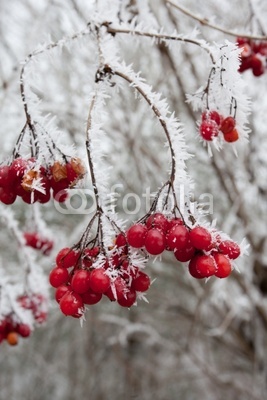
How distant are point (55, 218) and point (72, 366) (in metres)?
3.01

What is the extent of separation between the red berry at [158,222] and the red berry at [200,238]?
67 mm

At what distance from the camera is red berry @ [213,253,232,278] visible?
968 millimetres

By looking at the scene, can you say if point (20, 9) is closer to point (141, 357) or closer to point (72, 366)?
point (72, 366)

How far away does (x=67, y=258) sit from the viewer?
1.08 metres

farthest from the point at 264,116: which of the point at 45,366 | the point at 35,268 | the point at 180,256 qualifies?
the point at 45,366

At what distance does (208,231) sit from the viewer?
97 centimetres

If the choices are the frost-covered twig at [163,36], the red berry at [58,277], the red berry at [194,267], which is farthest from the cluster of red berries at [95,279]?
the frost-covered twig at [163,36]

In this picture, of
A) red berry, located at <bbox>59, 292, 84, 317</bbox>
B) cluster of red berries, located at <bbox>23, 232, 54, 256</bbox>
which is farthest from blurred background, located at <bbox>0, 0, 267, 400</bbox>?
red berry, located at <bbox>59, 292, 84, 317</bbox>

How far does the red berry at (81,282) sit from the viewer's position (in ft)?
3.21

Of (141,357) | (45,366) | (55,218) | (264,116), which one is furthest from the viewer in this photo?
(141,357)

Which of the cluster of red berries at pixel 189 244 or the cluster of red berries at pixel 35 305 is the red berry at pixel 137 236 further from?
the cluster of red berries at pixel 35 305

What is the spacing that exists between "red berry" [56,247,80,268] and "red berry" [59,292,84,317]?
9 cm

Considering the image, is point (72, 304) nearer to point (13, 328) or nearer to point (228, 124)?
point (228, 124)

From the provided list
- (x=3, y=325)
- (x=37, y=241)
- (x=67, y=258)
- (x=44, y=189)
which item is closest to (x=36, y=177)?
(x=44, y=189)
